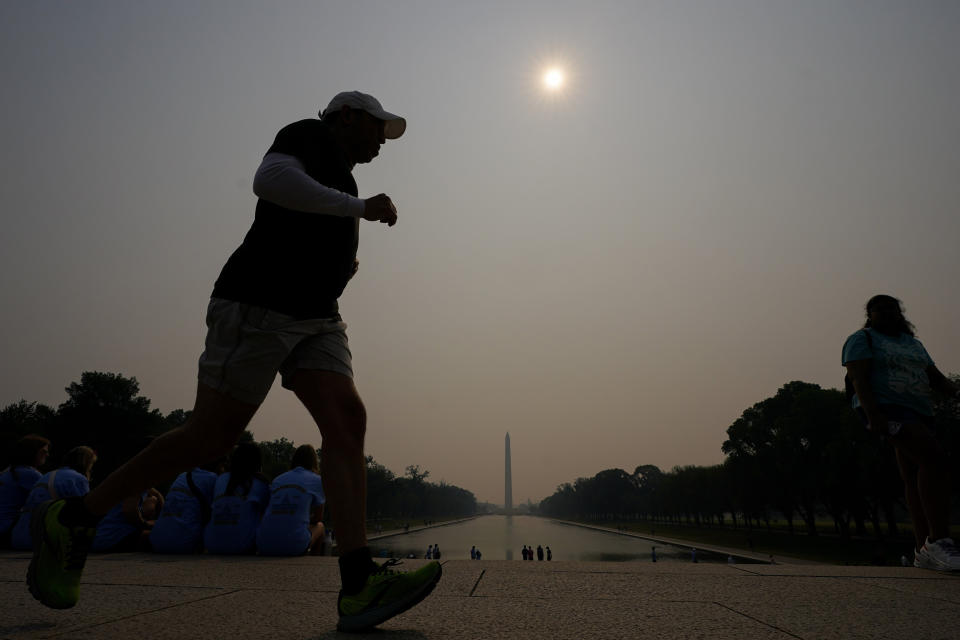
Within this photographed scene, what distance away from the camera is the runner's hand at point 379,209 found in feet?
9.22

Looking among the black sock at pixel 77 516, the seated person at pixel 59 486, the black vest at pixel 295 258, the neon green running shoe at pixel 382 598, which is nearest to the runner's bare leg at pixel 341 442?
the neon green running shoe at pixel 382 598

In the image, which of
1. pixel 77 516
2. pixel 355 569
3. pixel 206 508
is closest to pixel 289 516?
pixel 206 508

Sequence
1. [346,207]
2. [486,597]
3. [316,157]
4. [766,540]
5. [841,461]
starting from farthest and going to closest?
[766,540] → [841,461] → [486,597] → [316,157] → [346,207]

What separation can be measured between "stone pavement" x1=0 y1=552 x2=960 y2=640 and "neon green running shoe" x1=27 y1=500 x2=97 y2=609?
92mm

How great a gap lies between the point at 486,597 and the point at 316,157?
8.13 feet

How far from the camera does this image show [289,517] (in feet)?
19.8

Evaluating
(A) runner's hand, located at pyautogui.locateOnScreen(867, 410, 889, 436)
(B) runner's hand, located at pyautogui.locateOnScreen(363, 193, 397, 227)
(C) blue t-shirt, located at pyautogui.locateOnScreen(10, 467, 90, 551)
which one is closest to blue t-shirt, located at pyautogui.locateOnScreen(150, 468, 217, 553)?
(C) blue t-shirt, located at pyautogui.locateOnScreen(10, 467, 90, 551)

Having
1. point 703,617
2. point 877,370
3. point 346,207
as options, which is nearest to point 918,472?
point 877,370

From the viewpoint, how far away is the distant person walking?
2.69 meters

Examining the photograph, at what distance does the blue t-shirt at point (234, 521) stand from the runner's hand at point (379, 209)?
15.0 feet

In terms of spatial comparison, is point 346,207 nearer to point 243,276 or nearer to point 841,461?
point 243,276

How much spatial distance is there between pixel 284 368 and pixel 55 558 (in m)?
1.23

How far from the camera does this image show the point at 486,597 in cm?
A: 343

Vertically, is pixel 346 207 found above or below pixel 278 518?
above
